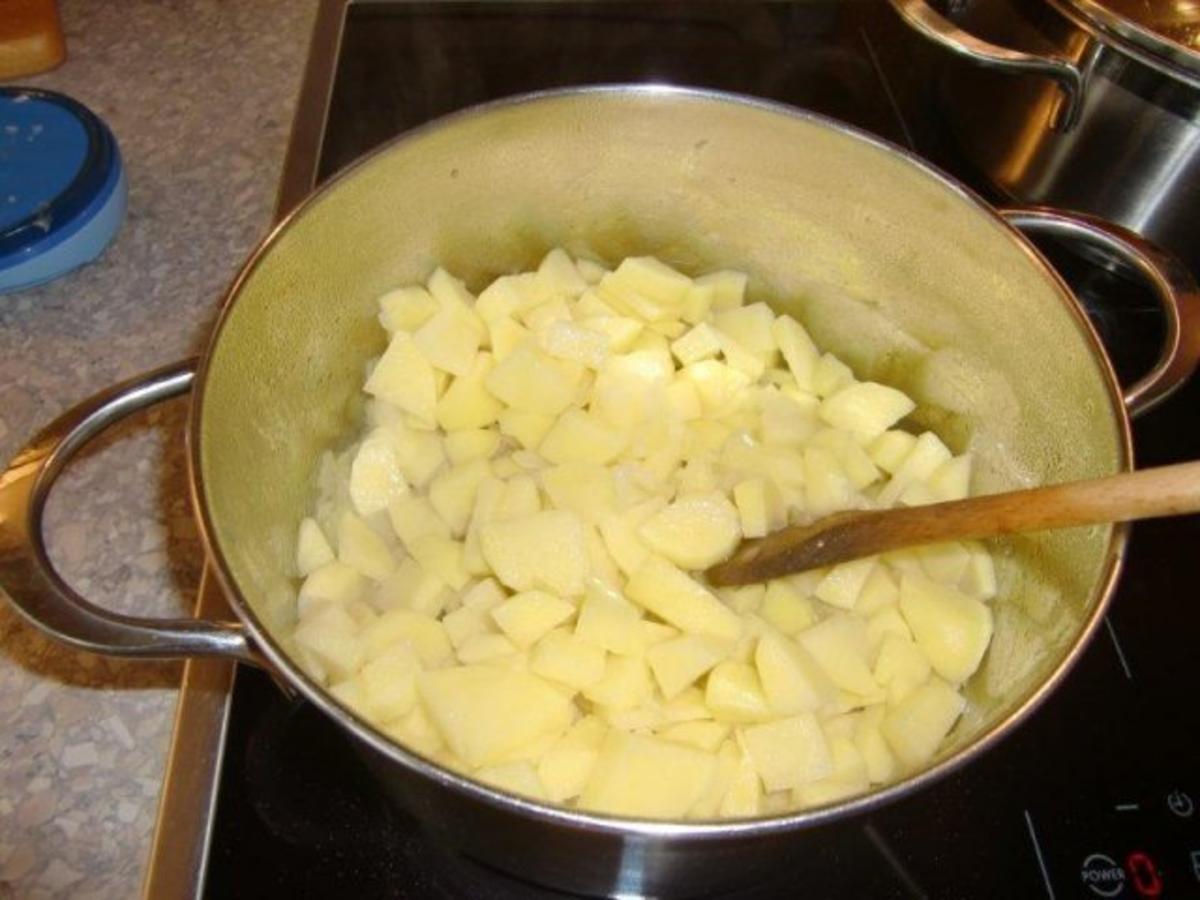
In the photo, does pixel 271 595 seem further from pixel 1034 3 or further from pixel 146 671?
pixel 1034 3

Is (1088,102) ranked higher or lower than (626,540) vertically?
higher

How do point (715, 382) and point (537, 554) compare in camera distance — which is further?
point (715, 382)

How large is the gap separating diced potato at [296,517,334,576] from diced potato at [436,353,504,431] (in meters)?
0.20

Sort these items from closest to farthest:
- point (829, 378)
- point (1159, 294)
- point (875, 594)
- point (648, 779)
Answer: point (648, 779), point (1159, 294), point (875, 594), point (829, 378)

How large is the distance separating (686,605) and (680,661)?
0.20ft

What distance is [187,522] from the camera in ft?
3.73

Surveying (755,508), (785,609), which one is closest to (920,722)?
(785,609)

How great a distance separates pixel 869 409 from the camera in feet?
4.08

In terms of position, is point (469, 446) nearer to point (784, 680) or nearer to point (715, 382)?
point (715, 382)

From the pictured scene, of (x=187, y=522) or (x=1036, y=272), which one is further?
(x=187, y=522)

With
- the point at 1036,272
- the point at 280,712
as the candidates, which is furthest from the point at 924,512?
the point at 280,712

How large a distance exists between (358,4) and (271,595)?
1014 millimetres

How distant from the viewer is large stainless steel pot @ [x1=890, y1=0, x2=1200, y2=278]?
1103 millimetres

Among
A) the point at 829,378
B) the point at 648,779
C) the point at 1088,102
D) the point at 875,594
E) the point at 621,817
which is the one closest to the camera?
the point at 621,817
